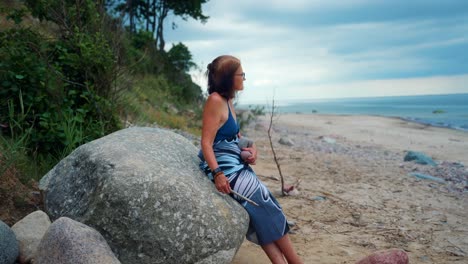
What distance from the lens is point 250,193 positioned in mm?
3400

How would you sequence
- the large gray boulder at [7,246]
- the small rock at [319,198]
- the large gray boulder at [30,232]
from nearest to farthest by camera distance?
the large gray boulder at [7,246]
the large gray boulder at [30,232]
the small rock at [319,198]

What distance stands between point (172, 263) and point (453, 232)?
12.2ft

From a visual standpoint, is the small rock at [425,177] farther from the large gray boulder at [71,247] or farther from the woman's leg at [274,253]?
the large gray boulder at [71,247]

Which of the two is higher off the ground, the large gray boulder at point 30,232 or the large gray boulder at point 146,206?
the large gray boulder at point 146,206

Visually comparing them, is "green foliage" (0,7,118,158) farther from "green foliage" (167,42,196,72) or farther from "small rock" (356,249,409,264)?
"green foliage" (167,42,196,72)

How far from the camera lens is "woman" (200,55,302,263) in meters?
3.35

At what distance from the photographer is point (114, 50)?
6266mm

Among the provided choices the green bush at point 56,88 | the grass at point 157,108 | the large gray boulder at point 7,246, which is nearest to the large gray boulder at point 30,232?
the large gray boulder at point 7,246

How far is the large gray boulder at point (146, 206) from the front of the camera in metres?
2.92

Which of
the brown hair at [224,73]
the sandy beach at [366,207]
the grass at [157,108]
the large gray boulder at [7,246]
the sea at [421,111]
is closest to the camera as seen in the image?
the large gray boulder at [7,246]

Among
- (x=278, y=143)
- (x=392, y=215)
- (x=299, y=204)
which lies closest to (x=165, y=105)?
(x=278, y=143)

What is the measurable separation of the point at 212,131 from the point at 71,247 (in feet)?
4.47

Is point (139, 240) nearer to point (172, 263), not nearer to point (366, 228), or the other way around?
point (172, 263)

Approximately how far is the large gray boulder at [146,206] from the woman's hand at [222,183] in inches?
2.1
